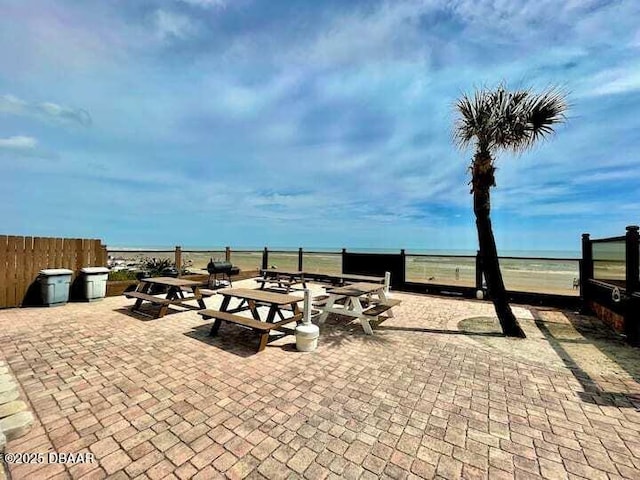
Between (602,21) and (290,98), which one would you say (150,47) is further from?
(602,21)

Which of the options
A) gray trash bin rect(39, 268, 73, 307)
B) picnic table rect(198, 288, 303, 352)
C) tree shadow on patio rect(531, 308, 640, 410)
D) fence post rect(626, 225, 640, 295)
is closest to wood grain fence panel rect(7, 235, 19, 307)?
gray trash bin rect(39, 268, 73, 307)

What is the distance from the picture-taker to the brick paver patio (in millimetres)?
1772

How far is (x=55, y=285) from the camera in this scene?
5.90m

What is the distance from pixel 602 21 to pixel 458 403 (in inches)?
261

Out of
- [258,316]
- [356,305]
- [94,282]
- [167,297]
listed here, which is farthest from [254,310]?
[94,282]

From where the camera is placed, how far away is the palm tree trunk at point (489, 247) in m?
4.83

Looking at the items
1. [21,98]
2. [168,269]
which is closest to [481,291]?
[168,269]

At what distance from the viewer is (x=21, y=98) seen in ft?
22.0

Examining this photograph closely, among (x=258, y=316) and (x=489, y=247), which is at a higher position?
(x=489, y=247)

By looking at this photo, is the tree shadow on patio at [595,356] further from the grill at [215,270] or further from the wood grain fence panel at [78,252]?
the wood grain fence panel at [78,252]

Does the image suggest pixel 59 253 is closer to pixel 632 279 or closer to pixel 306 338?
pixel 306 338

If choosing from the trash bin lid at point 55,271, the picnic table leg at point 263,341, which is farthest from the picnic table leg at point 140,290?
the picnic table leg at point 263,341

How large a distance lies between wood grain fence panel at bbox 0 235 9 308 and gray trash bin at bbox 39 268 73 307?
1.69 ft

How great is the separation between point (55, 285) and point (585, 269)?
12.3m
